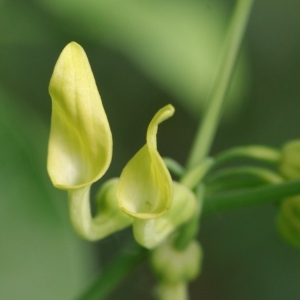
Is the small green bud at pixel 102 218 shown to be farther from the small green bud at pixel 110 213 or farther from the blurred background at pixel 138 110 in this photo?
the blurred background at pixel 138 110

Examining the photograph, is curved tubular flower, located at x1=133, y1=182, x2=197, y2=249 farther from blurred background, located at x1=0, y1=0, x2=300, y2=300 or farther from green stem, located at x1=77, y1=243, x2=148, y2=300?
blurred background, located at x1=0, y1=0, x2=300, y2=300

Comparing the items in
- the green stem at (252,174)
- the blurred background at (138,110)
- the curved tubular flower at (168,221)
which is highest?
the green stem at (252,174)

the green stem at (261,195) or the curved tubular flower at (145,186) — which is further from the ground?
the curved tubular flower at (145,186)

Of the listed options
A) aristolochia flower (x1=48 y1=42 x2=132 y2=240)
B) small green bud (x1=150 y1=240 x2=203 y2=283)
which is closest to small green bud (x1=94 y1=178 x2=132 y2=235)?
aristolochia flower (x1=48 y1=42 x2=132 y2=240)

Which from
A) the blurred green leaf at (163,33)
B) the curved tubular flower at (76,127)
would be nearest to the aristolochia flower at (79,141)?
the curved tubular flower at (76,127)

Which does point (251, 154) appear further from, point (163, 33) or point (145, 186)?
point (163, 33)

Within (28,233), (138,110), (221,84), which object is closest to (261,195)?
(221,84)
